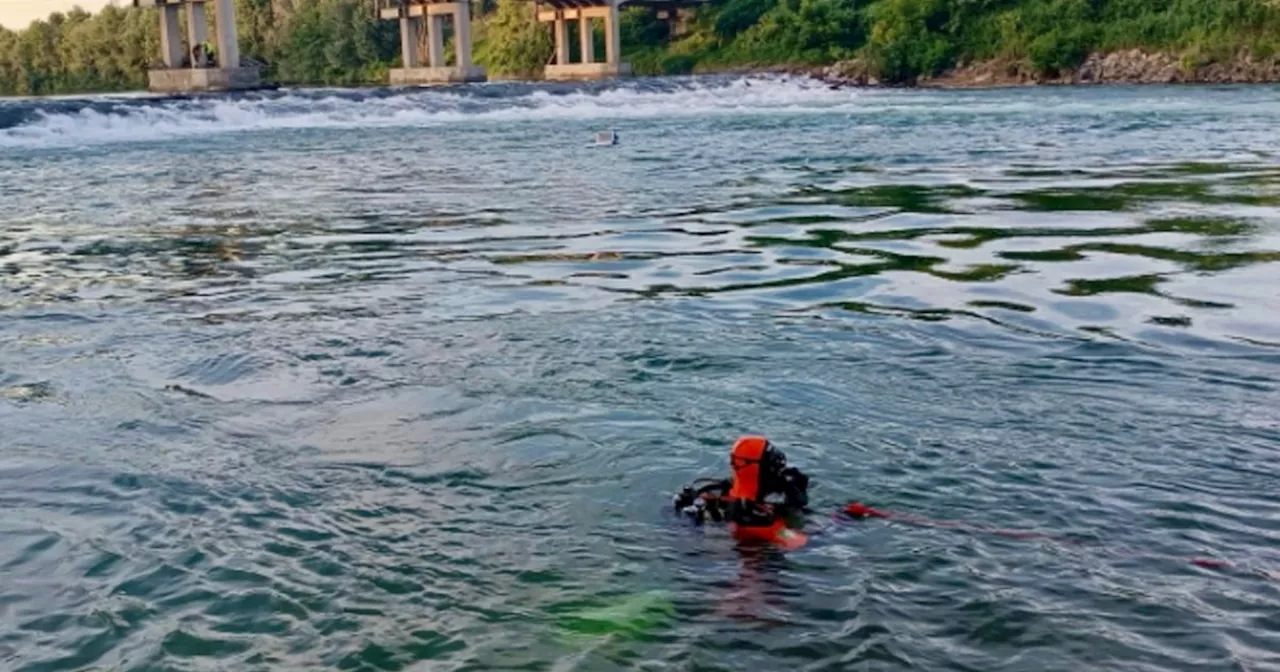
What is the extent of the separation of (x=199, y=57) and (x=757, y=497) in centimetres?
6682

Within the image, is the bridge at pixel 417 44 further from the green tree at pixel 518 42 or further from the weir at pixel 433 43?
the green tree at pixel 518 42

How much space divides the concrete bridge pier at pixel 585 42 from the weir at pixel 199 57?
23525 millimetres

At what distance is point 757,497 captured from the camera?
6379 millimetres

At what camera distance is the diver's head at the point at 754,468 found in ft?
20.6

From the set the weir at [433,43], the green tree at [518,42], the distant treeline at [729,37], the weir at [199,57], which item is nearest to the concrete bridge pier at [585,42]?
the green tree at [518,42]

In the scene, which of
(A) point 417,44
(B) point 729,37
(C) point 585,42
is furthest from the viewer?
(B) point 729,37

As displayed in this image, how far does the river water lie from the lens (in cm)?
566

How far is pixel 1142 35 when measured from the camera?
210ft

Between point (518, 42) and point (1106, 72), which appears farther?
point (518, 42)

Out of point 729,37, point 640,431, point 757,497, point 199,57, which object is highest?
point 729,37

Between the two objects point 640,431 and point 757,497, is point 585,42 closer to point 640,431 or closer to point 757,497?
point 640,431

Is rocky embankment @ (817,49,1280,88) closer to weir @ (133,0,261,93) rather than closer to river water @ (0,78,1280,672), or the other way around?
weir @ (133,0,261,93)

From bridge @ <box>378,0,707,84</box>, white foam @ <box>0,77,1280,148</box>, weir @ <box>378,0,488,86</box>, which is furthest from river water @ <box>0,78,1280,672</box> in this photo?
bridge @ <box>378,0,707,84</box>

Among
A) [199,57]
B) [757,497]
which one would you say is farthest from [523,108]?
[757,497]
